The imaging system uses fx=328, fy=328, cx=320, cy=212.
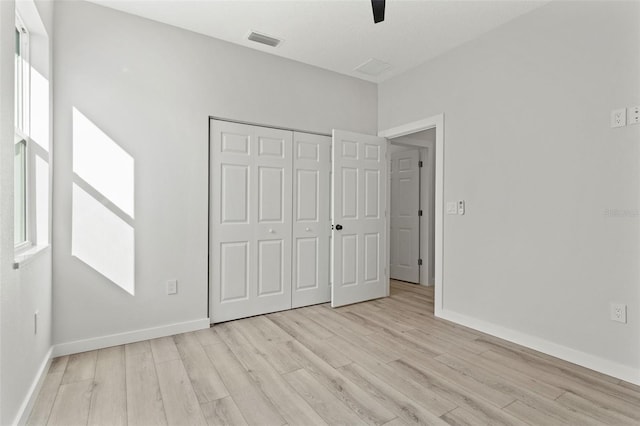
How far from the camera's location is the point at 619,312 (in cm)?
229

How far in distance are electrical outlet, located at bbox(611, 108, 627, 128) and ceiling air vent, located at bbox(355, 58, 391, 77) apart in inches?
87.5

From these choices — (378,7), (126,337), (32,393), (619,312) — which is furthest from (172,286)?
(619,312)

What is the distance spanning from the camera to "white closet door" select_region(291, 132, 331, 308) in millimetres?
3781

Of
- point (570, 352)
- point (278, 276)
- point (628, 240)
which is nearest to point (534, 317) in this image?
point (570, 352)

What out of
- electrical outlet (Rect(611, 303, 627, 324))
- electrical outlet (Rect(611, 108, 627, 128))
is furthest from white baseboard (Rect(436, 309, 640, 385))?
electrical outlet (Rect(611, 108, 627, 128))

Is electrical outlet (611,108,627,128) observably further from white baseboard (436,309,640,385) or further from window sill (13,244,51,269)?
window sill (13,244,51,269)

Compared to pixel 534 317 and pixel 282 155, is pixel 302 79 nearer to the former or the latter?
pixel 282 155

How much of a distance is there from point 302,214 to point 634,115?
2909 millimetres

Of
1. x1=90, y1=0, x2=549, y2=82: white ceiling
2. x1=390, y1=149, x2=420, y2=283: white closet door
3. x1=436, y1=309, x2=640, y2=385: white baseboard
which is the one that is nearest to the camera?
x1=436, y1=309, x2=640, y2=385: white baseboard

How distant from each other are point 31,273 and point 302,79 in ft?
9.98

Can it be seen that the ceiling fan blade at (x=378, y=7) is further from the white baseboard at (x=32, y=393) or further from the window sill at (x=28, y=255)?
the white baseboard at (x=32, y=393)

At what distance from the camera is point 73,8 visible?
2.64m

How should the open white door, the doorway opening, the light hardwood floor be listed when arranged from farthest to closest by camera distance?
1. the doorway opening
2. the open white door
3. the light hardwood floor

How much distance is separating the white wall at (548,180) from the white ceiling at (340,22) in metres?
0.26
